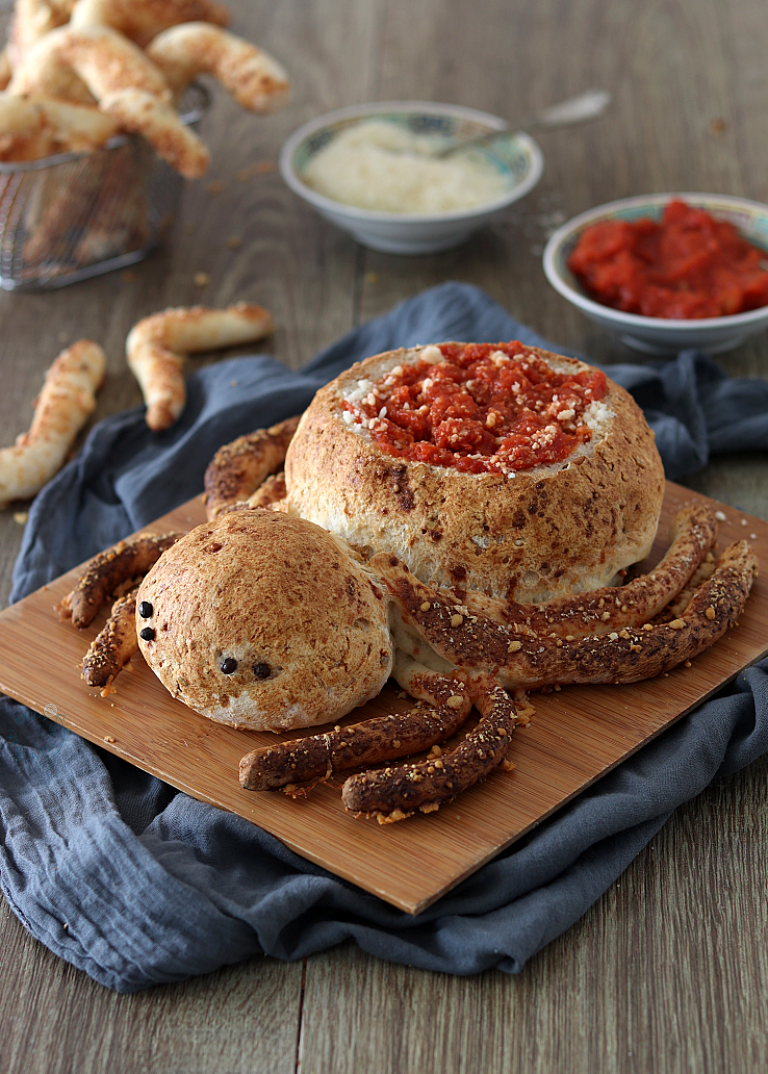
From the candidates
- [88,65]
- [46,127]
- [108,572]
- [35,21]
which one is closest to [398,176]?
[88,65]

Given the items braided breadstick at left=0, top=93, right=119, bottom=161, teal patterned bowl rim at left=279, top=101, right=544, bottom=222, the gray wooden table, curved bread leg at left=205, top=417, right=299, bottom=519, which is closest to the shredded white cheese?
teal patterned bowl rim at left=279, top=101, right=544, bottom=222

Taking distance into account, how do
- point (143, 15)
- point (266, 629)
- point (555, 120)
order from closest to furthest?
point (266, 629), point (143, 15), point (555, 120)

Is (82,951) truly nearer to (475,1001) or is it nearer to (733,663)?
(475,1001)

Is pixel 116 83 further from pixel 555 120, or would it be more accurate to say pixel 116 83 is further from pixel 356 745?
pixel 356 745

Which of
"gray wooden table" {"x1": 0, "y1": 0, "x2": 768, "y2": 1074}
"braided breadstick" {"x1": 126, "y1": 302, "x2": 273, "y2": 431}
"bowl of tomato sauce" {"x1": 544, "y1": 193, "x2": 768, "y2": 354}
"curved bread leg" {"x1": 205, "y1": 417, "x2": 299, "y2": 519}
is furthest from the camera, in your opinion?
"bowl of tomato sauce" {"x1": 544, "y1": 193, "x2": 768, "y2": 354}

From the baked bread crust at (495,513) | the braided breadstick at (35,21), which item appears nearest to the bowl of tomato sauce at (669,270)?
the baked bread crust at (495,513)

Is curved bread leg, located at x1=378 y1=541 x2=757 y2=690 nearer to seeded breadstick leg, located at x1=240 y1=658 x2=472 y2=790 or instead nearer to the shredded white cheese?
seeded breadstick leg, located at x1=240 y1=658 x2=472 y2=790

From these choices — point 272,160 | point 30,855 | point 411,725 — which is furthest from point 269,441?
point 272,160
